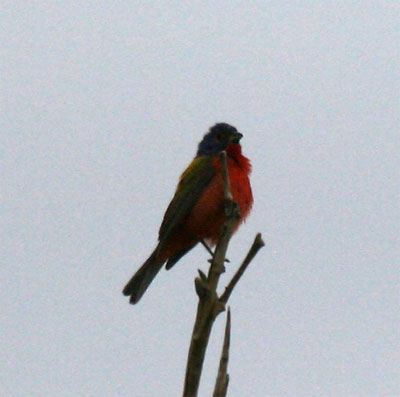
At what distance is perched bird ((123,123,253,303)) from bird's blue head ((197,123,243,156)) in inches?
9.6

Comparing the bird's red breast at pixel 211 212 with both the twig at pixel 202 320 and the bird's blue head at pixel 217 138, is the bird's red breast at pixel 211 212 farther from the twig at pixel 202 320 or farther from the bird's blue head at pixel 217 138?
the twig at pixel 202 320

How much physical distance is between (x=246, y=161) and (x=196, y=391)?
6.33 meters

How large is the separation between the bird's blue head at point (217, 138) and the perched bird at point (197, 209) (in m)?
0.24

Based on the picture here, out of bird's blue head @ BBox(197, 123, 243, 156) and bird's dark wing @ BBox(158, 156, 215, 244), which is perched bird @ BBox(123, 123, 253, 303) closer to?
bird's dark wing @ BBox(158, 156, 215, 244)

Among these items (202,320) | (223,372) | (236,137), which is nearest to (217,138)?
(236,137)

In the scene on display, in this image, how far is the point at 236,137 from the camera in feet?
32.6

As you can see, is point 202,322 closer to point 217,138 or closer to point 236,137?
point 236,137

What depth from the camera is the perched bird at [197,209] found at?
29.2ft

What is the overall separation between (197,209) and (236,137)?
1.27 m

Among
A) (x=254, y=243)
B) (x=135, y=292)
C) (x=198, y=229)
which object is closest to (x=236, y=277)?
(x=254, y=243)

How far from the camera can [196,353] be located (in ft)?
12.0

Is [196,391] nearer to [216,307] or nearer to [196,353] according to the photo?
[196,353]

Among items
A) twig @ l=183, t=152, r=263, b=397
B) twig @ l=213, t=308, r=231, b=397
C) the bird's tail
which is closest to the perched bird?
the bird's tail

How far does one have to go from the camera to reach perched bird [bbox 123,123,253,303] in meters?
8.91
